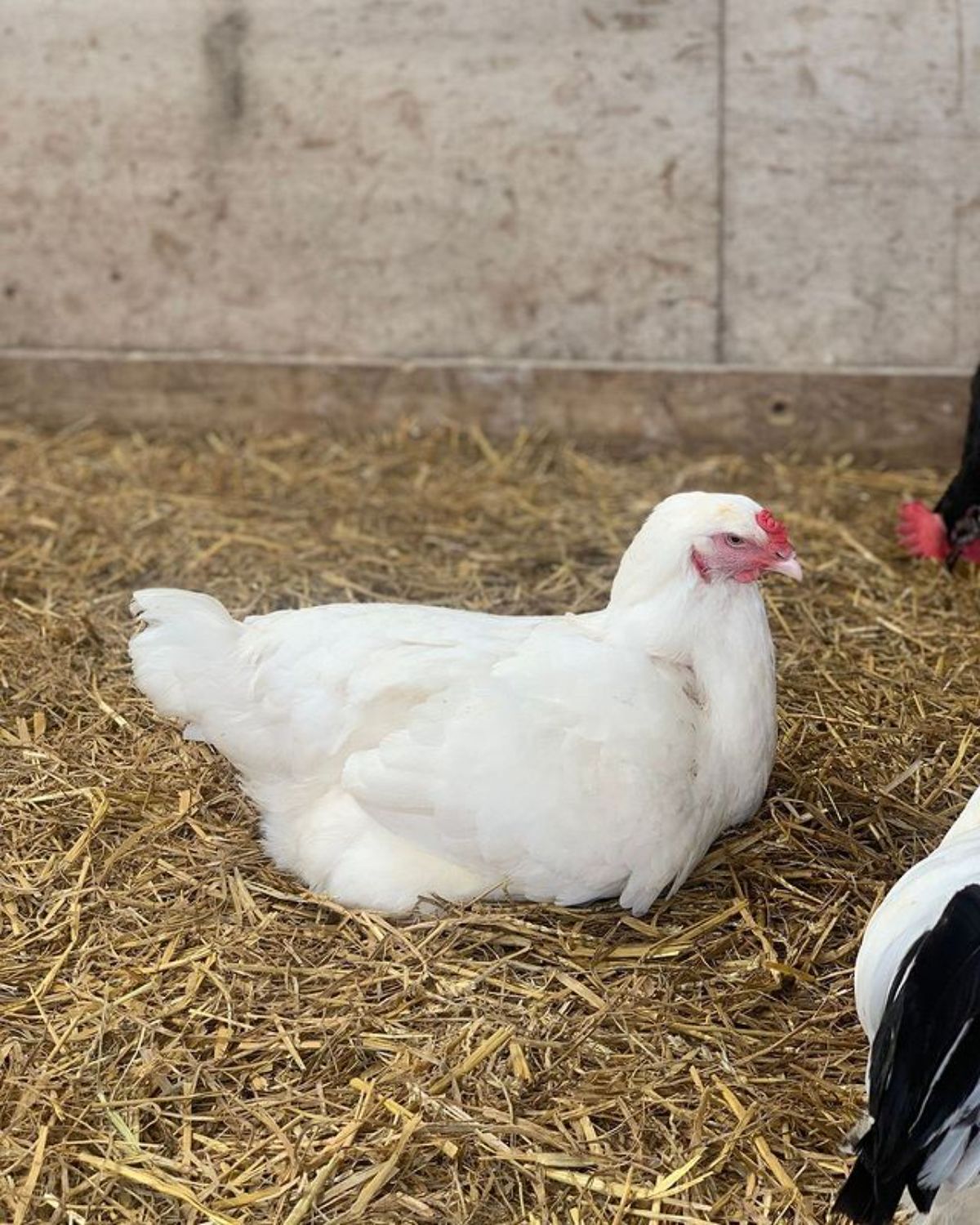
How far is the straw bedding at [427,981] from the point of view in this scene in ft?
7.13

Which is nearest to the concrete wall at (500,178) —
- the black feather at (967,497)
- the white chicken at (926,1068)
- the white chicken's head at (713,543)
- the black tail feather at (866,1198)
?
the black feather at (967,497)

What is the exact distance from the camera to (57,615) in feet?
12.9

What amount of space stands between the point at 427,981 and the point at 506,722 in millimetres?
492

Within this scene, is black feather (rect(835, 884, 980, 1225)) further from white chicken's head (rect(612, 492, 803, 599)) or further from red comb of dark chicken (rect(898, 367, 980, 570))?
red comb of dark chicken (rect(898, 367, 980, 570))

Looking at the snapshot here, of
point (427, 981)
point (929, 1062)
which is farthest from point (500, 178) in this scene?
point (929, 1062)

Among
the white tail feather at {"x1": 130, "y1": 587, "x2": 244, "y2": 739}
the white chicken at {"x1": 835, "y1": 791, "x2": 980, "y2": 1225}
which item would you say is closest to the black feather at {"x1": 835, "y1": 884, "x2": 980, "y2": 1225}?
the white chicken at {"x1": 835, "y1": 791, "x2": 980, "y2": 1225}

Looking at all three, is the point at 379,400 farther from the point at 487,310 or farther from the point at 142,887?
the point at 142,887

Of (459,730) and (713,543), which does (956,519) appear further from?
(459,730)

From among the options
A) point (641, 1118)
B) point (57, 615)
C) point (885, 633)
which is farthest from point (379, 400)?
point (641, 1118)

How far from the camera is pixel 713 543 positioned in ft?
9.25

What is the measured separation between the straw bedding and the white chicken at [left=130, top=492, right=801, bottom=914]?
0.12 m

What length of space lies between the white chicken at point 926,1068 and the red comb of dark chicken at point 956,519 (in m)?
2.57

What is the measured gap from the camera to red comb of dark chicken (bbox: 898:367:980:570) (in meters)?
4.23

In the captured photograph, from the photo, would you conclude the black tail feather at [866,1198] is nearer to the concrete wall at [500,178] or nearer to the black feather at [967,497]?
the black feather at [967,497]
